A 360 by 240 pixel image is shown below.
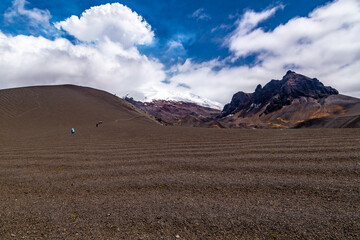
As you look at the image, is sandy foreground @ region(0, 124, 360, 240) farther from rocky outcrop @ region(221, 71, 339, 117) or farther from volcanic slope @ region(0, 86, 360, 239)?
rocky outcrop @ region(221, 71, 339, 117)

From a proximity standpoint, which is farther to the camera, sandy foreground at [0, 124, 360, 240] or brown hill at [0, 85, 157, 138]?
brown hill at [0, 85, 157, 138]

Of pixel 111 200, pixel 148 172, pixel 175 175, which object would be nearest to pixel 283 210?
pixel 175 175

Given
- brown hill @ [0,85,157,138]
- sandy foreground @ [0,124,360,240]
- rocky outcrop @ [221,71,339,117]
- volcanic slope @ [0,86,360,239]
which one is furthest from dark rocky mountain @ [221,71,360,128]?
sandy foreground @ [0,124,360,240]

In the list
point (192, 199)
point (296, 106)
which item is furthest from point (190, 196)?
point (296, 106)

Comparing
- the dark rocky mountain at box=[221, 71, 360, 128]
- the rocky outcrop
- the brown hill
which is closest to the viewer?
the brown hill

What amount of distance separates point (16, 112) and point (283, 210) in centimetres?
5159

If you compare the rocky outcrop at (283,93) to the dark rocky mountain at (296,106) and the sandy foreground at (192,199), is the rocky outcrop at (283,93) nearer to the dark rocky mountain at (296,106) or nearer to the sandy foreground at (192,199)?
the dark rocky mountain at (296,106)

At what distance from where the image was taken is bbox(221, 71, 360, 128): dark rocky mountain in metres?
88.2

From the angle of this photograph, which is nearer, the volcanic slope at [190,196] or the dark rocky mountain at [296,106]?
the volcanic slope at [190,196]

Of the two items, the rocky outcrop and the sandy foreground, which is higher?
the rocky outcrop

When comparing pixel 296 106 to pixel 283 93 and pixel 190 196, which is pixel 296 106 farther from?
pixel 190 196

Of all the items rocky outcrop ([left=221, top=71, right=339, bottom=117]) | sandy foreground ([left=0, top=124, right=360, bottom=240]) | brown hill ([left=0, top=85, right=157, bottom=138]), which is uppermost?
rocky outcrop ([left=221, top=71, right=339, bottom=117])

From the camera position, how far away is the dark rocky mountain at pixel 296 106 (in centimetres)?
8824

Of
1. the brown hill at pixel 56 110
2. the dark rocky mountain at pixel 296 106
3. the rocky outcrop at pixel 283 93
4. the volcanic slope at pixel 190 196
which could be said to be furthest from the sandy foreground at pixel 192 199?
the rocky outcrop at pixel 283 93
